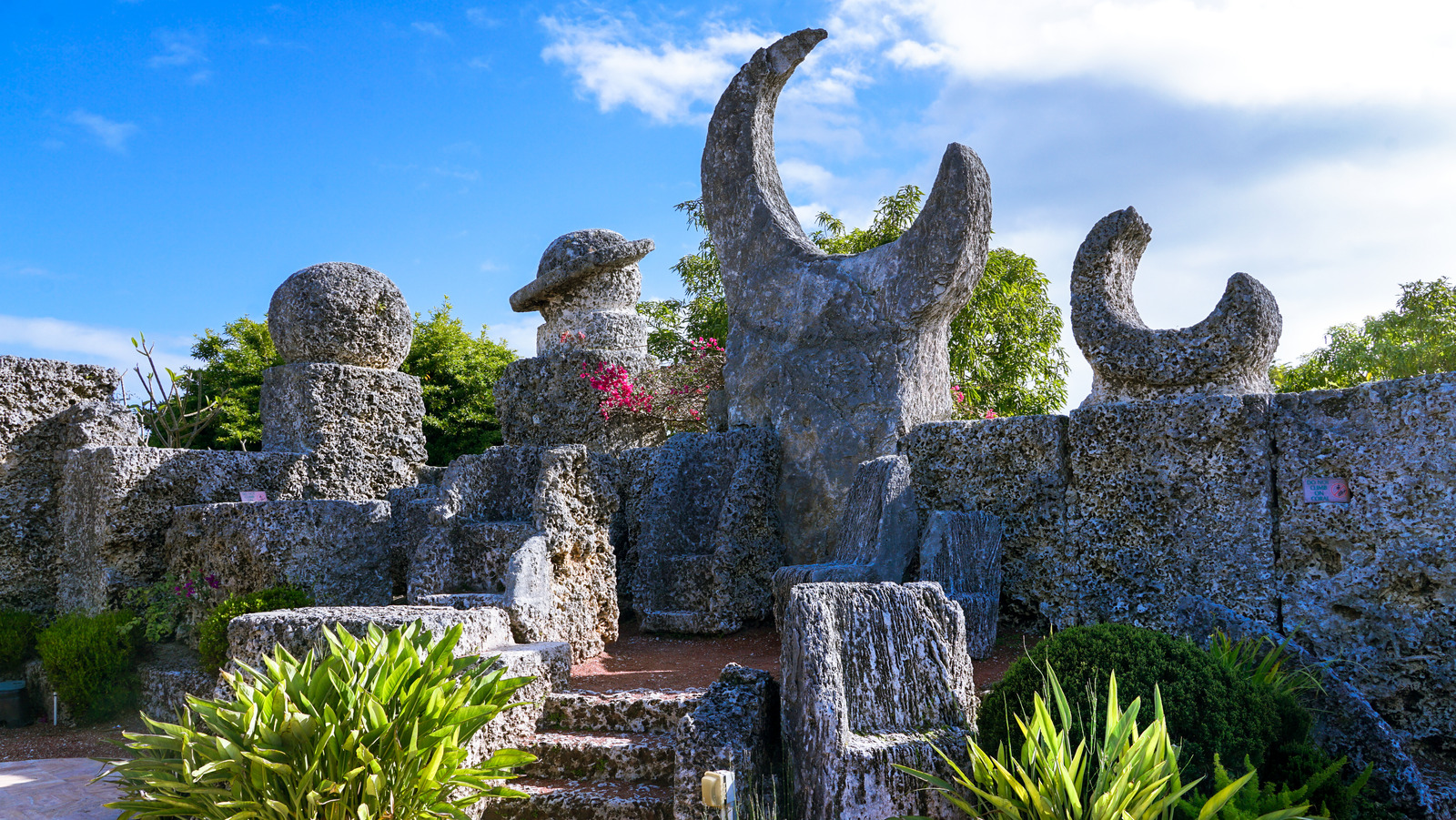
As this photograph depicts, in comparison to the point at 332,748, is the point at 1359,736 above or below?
below

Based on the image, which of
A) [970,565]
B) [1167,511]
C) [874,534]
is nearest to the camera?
[1167,511]

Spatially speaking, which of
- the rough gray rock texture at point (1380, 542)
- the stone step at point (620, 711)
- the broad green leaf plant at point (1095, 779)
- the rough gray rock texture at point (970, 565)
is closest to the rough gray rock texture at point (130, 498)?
the stone step at point (620, 711)

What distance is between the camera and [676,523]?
8312 millimetres

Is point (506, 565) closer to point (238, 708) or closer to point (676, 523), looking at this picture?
point (676, 523)

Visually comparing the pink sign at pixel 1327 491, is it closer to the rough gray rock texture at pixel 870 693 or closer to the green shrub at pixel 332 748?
the rough gray rock texture at pixel 870 693

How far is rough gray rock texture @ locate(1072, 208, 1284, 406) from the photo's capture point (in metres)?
5.95

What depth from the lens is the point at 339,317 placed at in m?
8.57

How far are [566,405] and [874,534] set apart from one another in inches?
182

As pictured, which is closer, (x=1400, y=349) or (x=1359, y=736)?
(x=1359, y=736)

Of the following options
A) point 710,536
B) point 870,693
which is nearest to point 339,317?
point 710,536

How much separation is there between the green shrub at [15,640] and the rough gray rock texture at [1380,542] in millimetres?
9518

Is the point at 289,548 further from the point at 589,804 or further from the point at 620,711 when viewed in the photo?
the point at 589,804

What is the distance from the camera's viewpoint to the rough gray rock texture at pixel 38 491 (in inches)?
312

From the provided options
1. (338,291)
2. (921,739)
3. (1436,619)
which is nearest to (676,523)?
(338,291)
